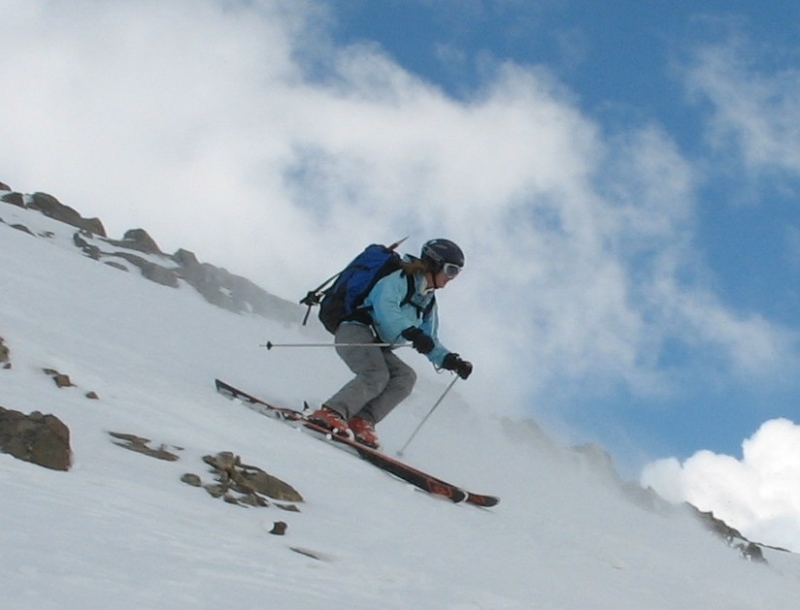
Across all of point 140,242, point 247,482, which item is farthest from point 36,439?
point 140,242

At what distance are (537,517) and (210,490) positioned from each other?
386 centimetres

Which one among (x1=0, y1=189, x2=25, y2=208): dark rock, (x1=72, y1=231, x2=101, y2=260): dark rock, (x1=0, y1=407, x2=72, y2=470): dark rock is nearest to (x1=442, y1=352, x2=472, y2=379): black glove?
(x1=0, y1=407, x2=72, y2=470): dark rock

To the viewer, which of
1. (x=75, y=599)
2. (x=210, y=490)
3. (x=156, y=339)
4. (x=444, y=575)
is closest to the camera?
(x=75, y=599)

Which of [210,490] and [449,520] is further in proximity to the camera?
[449,520]

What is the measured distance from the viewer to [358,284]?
9352 mm

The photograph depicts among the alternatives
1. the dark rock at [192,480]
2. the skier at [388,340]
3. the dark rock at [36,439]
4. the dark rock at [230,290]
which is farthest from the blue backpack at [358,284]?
the dark rock at [230,290]

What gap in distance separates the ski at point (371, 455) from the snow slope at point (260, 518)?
0.17 m

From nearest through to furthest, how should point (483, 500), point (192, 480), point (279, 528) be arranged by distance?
1. point (279, 528)
2. point (192, 480)
3. point (483, 500)

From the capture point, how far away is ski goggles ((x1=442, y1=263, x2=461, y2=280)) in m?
9.10

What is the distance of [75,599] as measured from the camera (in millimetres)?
2412

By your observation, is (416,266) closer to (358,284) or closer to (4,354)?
(358,284)

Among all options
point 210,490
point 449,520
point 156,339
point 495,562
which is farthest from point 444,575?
point 156,339

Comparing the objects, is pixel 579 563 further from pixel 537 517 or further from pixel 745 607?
pixel 537 517

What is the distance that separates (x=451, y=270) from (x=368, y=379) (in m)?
1.47
